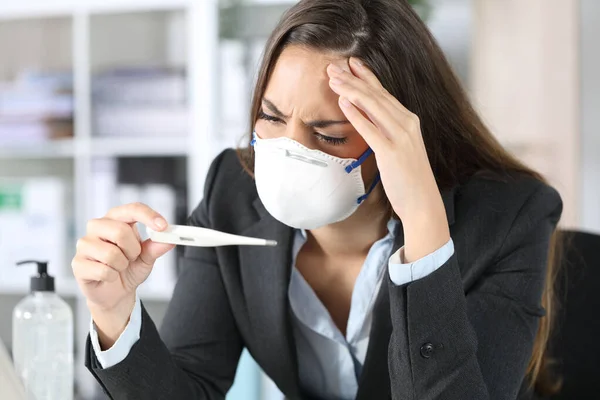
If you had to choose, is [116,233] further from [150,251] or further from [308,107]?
[308,107]

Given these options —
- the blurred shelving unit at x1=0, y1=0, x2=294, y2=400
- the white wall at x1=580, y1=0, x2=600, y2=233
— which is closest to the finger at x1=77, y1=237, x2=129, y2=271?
the blurred shelving unit at x1=0, y1=0, x2=294, y2=400

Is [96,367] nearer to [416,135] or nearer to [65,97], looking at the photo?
[416,135]

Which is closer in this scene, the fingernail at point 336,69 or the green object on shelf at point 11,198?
the fingernail at point 336,69

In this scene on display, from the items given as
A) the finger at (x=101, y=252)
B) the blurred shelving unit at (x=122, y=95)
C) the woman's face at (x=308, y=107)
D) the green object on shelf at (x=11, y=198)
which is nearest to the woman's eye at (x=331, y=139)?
the woman's face at (x=308, y=107)

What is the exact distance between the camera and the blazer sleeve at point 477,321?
98 cm

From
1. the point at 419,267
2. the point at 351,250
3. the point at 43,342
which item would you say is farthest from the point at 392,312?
the point at 43,342

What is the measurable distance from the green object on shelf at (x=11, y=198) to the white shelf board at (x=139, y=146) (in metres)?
0.36

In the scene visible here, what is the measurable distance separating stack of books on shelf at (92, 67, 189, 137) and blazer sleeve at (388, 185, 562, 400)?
1.79m

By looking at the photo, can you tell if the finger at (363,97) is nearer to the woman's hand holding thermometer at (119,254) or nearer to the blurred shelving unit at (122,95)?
the woman's hand holding thermometer at (119,254)

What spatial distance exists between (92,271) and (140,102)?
1.94 meters

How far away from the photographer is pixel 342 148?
42.8 inches

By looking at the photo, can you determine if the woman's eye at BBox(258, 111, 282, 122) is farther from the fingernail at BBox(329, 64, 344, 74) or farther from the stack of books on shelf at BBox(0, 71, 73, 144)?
the stack of books on shelf at BBox(0, 71, 73, 144)

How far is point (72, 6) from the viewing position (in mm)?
2822

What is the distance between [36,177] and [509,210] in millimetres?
2362
